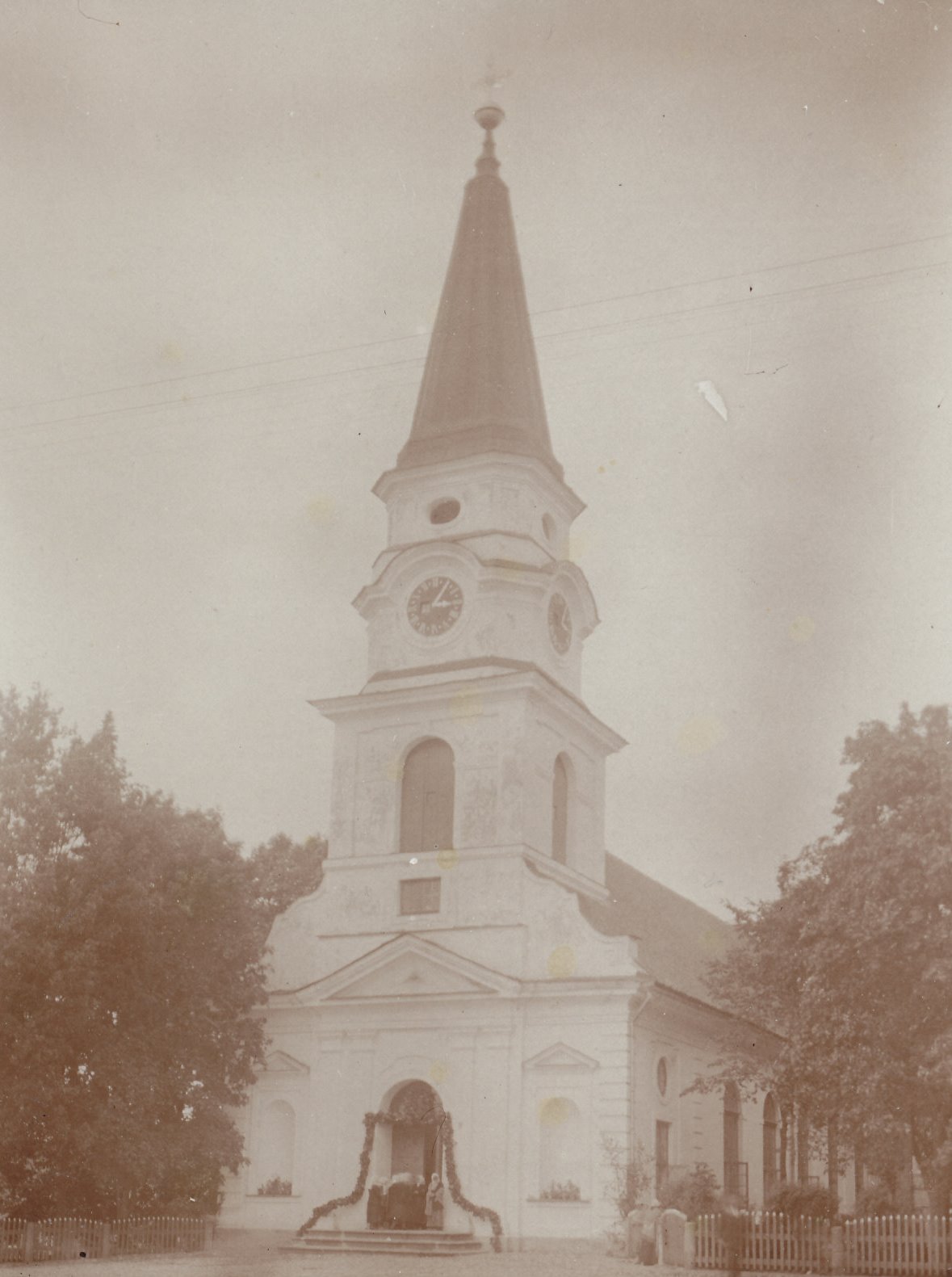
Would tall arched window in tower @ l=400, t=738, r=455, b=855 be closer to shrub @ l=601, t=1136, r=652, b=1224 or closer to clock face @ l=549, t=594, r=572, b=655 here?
clock face @ l=549, t=594, r=572, b=655

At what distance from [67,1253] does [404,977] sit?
10.3m

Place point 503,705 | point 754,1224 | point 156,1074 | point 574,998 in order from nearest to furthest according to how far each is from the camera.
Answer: point 754,1224 → point 156,1074 → point 574,998 → point 503,705

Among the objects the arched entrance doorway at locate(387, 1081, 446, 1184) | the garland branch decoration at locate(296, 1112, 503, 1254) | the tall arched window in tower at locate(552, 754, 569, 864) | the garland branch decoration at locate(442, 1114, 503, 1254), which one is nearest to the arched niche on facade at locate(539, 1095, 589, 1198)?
the garland branch decoration at locate(442, 1114, 503, 1254)

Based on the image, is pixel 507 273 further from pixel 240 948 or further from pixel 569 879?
pixel 240 948

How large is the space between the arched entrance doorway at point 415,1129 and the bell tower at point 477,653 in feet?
Result: 17.6

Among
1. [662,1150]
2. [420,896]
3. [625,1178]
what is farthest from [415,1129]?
[662,1150]

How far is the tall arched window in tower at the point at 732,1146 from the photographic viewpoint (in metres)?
40.5

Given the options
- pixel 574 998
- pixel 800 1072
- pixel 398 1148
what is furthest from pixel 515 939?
pixel 800 1072

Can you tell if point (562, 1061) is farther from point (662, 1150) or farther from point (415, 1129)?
point (415, 1129)

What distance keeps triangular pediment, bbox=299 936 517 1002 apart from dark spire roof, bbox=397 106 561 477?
521 inches

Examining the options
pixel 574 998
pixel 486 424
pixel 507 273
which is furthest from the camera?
pixel 507 273

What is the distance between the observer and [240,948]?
1404 inches

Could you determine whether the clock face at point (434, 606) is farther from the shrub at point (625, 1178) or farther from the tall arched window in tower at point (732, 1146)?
the tall arched window in tower at point (732, 1146)

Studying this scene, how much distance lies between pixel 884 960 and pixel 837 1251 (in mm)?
5484
